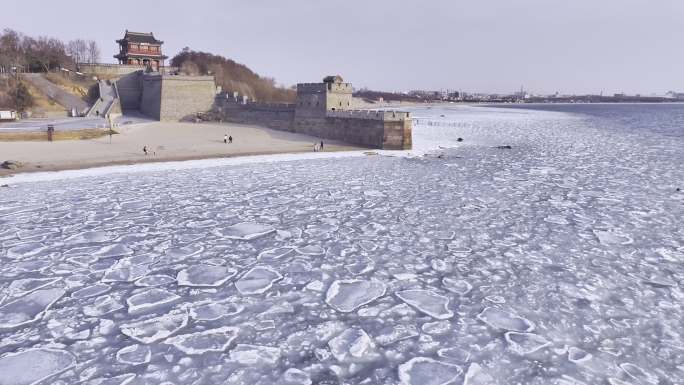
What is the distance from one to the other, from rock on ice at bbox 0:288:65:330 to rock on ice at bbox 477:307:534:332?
5.28 m

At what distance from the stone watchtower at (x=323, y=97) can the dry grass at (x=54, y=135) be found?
37.1ft

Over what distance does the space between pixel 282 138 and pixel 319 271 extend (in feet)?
61.8

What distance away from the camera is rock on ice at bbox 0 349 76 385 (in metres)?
3.68

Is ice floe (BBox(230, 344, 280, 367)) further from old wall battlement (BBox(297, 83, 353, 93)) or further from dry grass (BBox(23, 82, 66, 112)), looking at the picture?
dry grass (BBox(23, 82, 66, 112))

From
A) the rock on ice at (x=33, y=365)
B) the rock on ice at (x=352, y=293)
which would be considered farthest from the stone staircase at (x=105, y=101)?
the rock on ice at (x=352, y=293)

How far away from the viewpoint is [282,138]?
2416 cm

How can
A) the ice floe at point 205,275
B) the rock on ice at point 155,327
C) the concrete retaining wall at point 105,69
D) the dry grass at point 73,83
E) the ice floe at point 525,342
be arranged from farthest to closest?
1. the concrete retaining wall at point 105,69
2. the dry grass at point 73,83
3. the ice floe at point 205,275
4. the rock on ice at point 155,327
5. the ice floe at point 525,342

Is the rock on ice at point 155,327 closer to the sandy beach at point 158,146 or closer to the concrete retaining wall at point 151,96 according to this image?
the sandy beach at point 158,146

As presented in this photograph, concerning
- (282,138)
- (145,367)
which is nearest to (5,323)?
(145,367)

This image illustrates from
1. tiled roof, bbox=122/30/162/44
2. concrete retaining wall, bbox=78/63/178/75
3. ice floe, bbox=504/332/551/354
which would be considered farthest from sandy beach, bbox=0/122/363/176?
tiled roof, bbox=122/30/162/44

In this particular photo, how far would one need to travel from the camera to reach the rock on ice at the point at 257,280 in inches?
217

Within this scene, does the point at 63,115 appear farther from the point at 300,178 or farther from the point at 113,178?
the point at 300,178

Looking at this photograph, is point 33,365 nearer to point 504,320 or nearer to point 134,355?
point 134,355

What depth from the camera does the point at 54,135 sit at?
20.5 meters
